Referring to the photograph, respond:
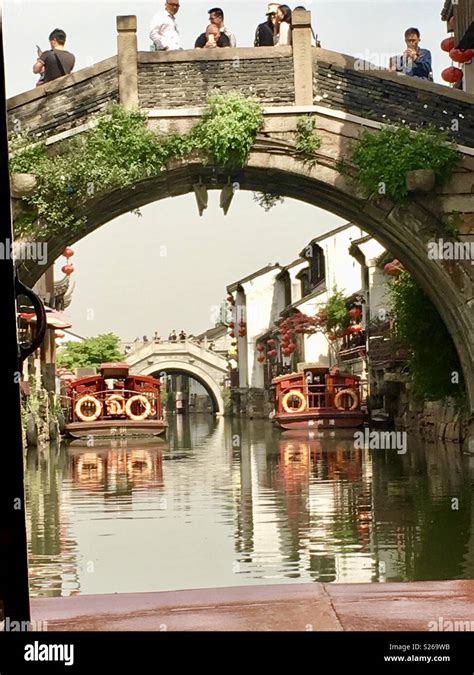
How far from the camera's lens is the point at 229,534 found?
8.91 metres

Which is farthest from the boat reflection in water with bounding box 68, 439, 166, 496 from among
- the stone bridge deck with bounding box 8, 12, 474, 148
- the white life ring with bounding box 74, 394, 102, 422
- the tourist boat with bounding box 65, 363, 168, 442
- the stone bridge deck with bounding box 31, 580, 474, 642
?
the stone bridge deck with bounding box 31, 580, 474, 642

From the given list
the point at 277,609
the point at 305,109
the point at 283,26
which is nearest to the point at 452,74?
the point at 283,26

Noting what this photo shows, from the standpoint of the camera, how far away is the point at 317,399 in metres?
30.8

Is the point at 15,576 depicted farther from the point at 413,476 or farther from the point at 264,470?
the point at 264,470

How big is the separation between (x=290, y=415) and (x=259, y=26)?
14.5 meters

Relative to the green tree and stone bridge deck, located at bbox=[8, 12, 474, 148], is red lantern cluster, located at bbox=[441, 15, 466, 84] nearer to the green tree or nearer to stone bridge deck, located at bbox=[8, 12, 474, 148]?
stone bridge deck, located at bbox=[8, 12, 474, 148]

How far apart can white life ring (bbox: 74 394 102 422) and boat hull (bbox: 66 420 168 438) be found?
4.01 feet

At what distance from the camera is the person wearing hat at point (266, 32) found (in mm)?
15584

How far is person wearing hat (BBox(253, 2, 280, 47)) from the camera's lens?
51.1ft

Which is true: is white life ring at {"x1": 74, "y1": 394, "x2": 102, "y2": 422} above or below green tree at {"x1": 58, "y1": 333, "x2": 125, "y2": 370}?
below

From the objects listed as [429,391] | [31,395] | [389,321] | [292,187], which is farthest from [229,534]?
[389,321]

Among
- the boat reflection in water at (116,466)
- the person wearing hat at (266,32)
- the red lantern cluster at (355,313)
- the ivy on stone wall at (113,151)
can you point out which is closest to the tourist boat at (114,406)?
the boat reflection in water at (116,466)

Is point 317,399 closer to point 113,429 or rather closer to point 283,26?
point 113,429
